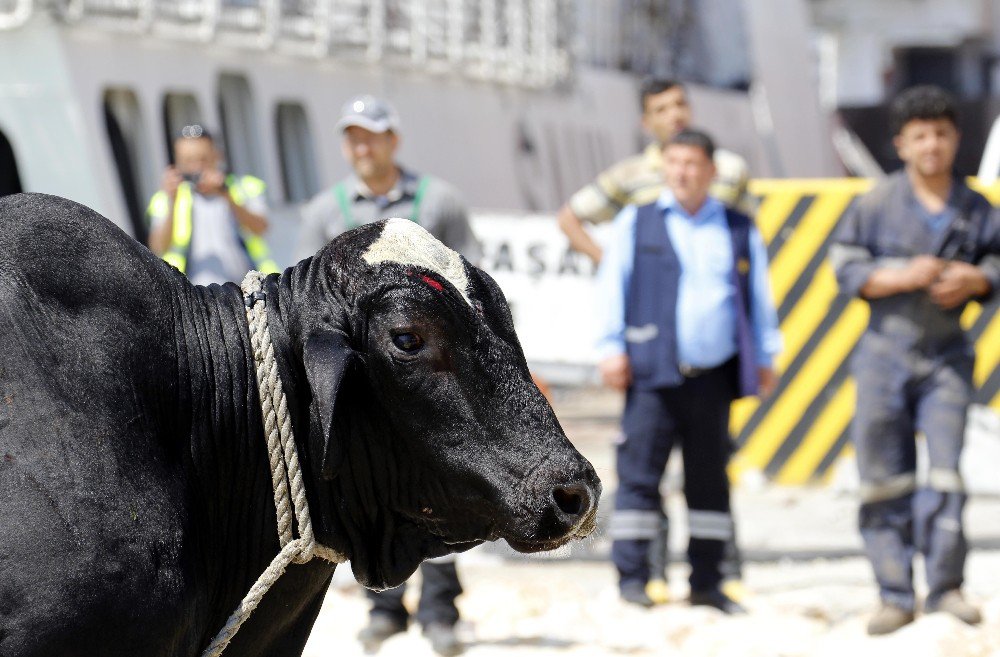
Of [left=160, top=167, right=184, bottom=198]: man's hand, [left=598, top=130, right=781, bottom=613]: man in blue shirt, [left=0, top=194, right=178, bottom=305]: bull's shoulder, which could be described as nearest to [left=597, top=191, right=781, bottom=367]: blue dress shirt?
[left=598, top=130, right=781, bottom=613]: man in blue shirt

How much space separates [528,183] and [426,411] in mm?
16606

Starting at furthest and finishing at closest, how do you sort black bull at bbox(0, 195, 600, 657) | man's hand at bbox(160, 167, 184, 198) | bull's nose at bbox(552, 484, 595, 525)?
man's hand at bbox(160, 167, 184, 198) → bull's nose at bbox(552, 484, 595, 525) → black bull at bbox(0, 195, 600, 657)

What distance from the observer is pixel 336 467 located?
3.11 meters

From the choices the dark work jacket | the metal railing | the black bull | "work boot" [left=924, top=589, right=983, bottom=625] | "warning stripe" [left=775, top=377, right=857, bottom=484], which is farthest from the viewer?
the metal railing

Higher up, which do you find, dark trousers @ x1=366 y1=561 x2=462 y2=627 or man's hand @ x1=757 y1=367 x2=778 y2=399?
man's hand @ x1=757 y1=367 x2=778 y2=399

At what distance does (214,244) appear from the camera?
7941mm

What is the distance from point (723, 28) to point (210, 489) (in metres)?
26.3

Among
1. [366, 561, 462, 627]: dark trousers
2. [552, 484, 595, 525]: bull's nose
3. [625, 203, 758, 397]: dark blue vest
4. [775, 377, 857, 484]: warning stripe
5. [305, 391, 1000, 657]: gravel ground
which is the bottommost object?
[775, 377, 857, 484]: warning stripe

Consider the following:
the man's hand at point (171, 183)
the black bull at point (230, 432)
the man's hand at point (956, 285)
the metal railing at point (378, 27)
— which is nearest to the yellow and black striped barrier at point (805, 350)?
the man's hand at point (956, 285)

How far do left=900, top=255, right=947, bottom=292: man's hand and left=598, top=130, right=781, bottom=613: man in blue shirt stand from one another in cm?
64

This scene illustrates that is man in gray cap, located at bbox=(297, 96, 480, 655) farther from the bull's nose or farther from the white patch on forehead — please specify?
the bull's nose

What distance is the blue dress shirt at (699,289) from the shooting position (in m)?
7.20

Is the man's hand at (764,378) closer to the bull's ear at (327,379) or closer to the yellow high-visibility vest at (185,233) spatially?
the yellow high-visibility vest at (185,233)

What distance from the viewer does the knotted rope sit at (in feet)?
10.2
